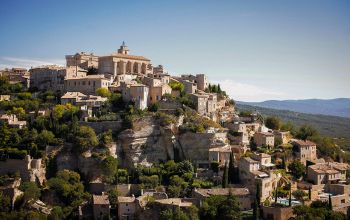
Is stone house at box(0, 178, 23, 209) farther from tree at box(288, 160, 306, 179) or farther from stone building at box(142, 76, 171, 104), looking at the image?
tree at box(288, 160, 306, 179)

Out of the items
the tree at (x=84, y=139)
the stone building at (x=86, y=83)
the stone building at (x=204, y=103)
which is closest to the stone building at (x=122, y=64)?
the stone building at (x=86, y=83)

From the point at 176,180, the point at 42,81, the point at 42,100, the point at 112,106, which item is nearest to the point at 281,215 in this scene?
the point at 176,180

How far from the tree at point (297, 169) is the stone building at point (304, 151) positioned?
3.71 metres

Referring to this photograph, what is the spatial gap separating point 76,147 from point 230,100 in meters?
24.0

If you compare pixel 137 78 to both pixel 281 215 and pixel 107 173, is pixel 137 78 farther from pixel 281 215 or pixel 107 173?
pixel 281 215

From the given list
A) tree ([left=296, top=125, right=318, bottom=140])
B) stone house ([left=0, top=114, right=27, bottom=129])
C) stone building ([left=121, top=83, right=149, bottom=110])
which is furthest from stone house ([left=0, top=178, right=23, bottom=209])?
tree ([left=296, top=125, right=318, bottom=140])

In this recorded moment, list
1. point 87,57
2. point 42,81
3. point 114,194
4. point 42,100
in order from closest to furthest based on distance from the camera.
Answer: point 114,194, point 42,100, point 42,81, point 87,57

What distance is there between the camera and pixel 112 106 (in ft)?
175

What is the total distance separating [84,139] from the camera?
155ft

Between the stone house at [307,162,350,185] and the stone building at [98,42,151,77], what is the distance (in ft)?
86.8

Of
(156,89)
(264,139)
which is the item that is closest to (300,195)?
(264,139)

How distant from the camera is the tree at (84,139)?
47250 mm

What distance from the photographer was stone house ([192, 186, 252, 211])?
4147 cm

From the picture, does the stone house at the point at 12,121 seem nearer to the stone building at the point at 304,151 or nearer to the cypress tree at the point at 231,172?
the cypress tree at the point at 231,172
